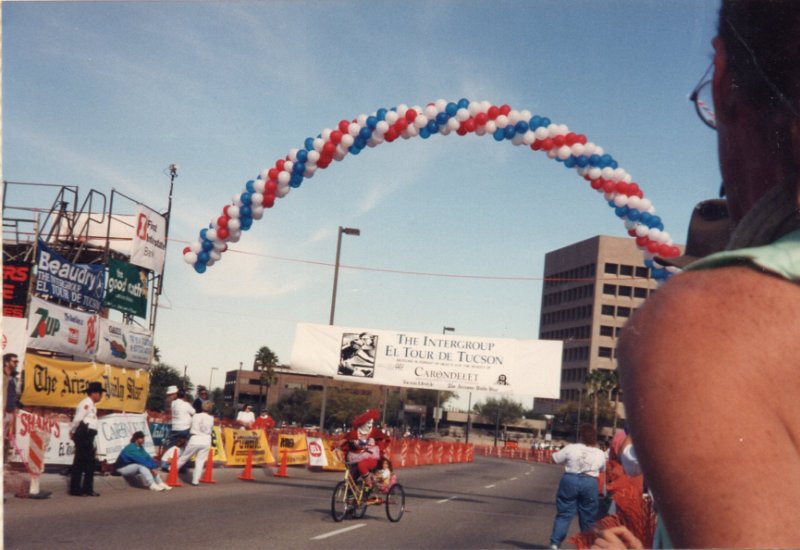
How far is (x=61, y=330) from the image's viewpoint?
57.8 ft

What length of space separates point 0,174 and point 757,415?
1.44 metres

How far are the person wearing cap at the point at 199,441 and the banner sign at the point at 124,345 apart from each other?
152 inches

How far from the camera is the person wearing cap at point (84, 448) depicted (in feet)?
43.7

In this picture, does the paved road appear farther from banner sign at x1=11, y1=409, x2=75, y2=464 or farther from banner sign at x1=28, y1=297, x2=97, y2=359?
banner sign at x1=28, y1=297, x2=97, y2=359

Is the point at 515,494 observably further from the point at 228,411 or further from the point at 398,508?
the point at 228,411

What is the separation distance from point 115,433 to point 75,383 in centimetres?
187

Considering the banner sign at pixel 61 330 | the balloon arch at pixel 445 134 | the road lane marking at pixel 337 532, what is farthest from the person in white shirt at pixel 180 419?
the balloon arch at pixel 445 134

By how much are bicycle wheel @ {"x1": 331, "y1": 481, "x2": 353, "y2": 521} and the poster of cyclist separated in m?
7.72

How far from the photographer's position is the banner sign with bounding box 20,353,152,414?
15.9m

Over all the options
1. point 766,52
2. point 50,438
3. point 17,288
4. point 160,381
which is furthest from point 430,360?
point 160,381

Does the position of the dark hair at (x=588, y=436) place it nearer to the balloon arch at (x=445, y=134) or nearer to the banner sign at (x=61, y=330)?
the balloon arch at (x=445, y=134)

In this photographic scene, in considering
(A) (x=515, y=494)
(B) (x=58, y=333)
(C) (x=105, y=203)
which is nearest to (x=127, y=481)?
(B) (x=58, y=333)

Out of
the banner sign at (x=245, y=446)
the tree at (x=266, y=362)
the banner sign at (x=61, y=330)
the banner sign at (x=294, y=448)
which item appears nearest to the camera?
the banner sign at (x=61, y=330)

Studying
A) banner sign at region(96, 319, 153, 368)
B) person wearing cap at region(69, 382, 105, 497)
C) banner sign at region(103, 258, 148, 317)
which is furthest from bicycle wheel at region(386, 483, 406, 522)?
banner sign at region(103, 258, 148, 317)
